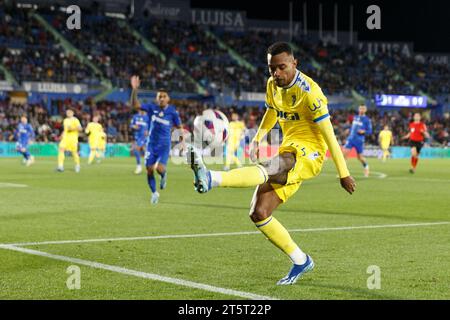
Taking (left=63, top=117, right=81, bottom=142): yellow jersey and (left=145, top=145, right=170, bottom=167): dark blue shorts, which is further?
(left=63, top=117, right=81, bottom=142): yellow jersey

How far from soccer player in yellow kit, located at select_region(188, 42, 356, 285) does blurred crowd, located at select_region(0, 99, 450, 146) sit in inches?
1187

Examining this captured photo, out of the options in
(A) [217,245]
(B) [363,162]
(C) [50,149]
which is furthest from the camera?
(C) [50,149]

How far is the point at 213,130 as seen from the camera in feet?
27.5

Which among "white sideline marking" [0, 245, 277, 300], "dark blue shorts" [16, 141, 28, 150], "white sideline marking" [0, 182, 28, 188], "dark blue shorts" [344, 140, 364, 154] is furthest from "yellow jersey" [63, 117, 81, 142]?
"white sideline marking" [0, 245, 277, 300]

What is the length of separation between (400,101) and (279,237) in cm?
6208

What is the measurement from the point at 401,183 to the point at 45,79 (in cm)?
3310

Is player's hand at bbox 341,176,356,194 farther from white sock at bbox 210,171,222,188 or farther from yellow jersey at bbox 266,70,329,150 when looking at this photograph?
white sock at bbox 210,171,222,188

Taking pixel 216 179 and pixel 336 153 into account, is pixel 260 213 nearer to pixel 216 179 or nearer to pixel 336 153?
pixel 216 179

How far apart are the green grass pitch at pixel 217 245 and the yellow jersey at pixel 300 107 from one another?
135 cm


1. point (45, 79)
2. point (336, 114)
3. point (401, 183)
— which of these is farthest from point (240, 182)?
point (336, 114)

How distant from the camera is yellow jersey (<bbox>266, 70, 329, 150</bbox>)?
6971 mm

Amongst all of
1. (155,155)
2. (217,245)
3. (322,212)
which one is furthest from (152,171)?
(217,245)

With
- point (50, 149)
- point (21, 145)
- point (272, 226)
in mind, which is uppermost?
point (272, 226)

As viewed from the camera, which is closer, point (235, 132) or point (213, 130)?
point (213, 130)
